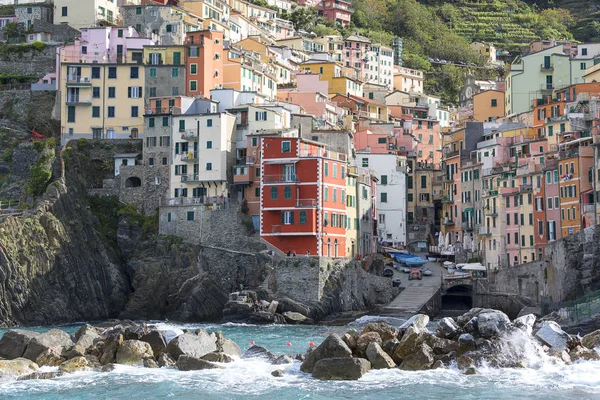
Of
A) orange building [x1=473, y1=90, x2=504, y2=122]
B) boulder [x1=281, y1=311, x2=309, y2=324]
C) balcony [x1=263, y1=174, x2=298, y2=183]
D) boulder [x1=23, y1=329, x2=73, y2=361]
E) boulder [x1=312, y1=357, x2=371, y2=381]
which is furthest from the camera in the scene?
orange building [x1=473, y1=90, x2=504, y2=122]

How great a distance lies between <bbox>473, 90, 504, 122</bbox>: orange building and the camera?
116 meters

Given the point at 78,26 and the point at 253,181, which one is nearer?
the point at 253,181

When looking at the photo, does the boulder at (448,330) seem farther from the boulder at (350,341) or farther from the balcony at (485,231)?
the balcony at (485,231)

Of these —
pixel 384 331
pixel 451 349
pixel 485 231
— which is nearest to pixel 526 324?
pixel 451 349

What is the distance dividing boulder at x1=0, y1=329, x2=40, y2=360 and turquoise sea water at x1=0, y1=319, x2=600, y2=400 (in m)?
4.63

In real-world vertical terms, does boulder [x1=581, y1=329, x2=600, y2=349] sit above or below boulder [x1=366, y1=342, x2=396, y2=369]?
above

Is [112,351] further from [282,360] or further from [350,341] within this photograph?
[350,341]

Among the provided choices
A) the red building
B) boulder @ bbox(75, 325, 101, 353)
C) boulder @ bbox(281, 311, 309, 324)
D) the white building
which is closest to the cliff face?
the red building

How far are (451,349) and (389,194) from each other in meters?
54.3

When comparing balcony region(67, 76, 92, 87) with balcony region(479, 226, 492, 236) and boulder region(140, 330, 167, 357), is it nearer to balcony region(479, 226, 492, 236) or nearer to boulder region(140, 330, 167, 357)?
balcony region(479, 226, 492, 236)

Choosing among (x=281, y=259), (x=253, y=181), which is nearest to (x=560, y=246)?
(x=281, y=259)

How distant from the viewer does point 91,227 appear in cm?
8575

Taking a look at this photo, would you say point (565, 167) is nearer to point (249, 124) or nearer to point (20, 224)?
point (249, 124)

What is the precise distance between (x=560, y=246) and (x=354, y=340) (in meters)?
28.3
